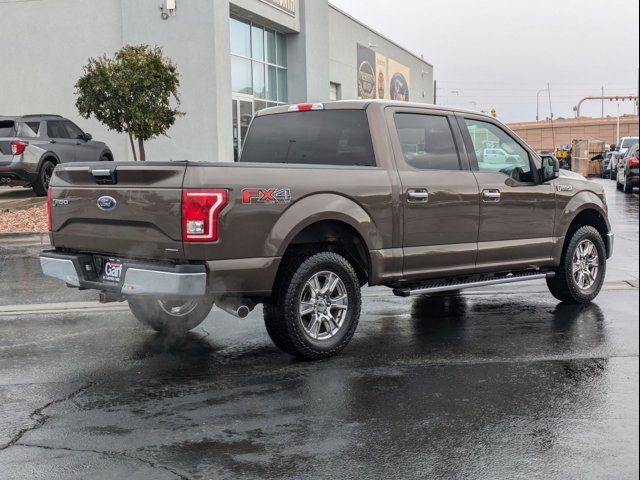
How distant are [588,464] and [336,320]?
2627mm

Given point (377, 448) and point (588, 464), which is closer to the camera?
point (588, 464)

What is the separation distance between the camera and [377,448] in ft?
13.8

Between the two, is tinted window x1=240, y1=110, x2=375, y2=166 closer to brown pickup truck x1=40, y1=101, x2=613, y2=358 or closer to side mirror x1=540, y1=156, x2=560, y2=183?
brown pickup truck x1=40, y1=101, x2=613, y2=358

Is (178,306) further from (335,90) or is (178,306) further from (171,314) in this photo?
(335,90)

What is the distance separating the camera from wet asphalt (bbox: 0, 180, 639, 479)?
4.00 metres

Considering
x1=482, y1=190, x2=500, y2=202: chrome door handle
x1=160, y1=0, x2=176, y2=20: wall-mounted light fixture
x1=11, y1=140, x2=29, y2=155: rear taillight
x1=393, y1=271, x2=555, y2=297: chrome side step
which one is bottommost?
x1=393, y1=271, x2=555, y2=297: chrome side step

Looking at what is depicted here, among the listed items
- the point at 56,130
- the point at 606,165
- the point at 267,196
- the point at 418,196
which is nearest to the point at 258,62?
the point at 56,130

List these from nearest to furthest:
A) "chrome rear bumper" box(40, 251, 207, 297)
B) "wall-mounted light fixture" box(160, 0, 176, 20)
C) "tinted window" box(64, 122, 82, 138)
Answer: "chrome rear bumper" box(40, 251, 207, 297) → "tinted window" box(64, 122, 82, 138) → "wall-mounted light fixture" box(160, 0, 176, 20)

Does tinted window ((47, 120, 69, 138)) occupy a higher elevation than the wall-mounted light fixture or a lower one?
lower

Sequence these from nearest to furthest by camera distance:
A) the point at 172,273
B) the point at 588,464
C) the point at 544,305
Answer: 1. the point at 588,464
2. the point at 172,273
3. the point at 544,305

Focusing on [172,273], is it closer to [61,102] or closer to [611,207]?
[611,207]

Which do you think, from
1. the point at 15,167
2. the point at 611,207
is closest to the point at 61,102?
the point at 15,167

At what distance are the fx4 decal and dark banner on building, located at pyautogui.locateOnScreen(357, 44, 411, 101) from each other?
130ft

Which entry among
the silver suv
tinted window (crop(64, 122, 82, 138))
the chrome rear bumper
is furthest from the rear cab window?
the chrome rear bumper
